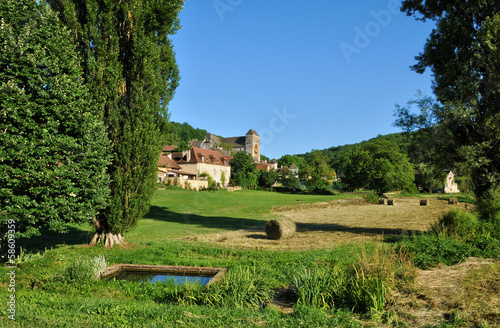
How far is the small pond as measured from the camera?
9.16 metres

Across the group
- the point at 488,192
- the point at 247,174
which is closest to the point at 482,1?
the point at 488,192

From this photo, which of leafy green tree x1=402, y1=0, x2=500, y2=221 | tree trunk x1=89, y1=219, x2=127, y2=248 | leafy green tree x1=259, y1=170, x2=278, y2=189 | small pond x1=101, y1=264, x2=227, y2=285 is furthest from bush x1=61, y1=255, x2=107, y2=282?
leafy green tree x1=259, y1=170, x2=278, y2=189

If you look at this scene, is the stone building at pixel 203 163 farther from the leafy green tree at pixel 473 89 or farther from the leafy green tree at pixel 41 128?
the leafy green tree at pixel 41 128

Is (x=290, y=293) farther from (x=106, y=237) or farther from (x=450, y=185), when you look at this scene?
(x=450, y=185)

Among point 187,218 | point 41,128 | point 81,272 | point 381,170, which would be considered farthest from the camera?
point 381,170

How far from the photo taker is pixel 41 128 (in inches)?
370

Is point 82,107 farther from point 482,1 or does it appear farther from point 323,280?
point 482,1

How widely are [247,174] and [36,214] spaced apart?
7584 cm

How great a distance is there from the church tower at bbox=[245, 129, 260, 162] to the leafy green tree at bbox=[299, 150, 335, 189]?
64.8 metres

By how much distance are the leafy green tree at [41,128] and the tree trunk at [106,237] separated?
2288mm

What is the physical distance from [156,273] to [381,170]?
170ft

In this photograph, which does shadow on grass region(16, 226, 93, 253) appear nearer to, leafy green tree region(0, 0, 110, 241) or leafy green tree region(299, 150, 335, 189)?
leafy green tree region(0, 0, 110, 241)

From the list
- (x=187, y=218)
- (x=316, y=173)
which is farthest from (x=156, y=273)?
(x=316, y=173)

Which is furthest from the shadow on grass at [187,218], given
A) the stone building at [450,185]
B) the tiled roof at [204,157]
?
the stone building at [450,185]
